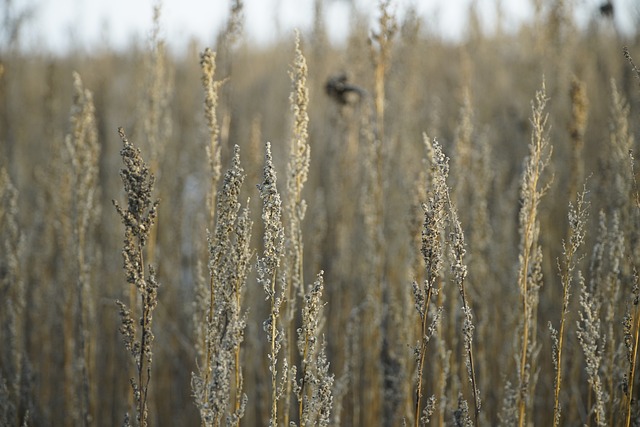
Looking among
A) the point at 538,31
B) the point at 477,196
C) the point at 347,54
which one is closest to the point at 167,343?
the point at 477,196

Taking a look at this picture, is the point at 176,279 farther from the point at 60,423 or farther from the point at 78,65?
the point at 78,65

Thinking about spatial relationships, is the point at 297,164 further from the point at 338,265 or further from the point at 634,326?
the point at 338,265

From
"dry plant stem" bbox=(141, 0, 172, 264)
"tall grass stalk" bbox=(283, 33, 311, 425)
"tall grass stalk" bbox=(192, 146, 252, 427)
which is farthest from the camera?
"dry plant stem" bbox=(141, 0, 172, 264)

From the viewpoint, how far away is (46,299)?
8.50ft

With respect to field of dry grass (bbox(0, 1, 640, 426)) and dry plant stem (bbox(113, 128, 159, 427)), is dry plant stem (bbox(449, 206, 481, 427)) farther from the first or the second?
dry plant stem (bbox(113, 128, 159, 427))

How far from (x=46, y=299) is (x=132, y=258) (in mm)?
1485

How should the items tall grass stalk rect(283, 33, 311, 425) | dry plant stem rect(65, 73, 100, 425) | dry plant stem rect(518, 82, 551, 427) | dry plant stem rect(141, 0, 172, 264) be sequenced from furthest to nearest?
dry plant stem rect(141, 0, 172, 264) < dry plant stem rect(65, 73, 100, 425) < tall grass stalk rect(283, 33, 311, 425) < dry plant stem rect(518, 82, 551, 427)

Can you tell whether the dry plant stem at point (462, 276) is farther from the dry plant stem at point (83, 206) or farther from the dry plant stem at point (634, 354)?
the dry plant stem at point (83, 206)

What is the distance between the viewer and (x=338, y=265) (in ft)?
8.76

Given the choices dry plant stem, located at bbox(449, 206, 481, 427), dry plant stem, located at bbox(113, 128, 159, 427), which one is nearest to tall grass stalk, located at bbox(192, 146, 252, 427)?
dry plant stem, located at bbox(113, 128, 159, 427)

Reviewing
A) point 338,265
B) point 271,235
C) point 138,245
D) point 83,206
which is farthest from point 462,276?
point 338,265

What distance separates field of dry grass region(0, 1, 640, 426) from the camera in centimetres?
137

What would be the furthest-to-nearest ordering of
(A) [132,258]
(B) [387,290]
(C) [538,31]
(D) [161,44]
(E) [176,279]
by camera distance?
(C) [538,31] → (E) [176,279] → (B) [387,290] → (D) [161,44] → (A) [132,258]

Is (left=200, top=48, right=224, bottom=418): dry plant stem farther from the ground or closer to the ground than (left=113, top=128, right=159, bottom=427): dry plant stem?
farther from the ground
